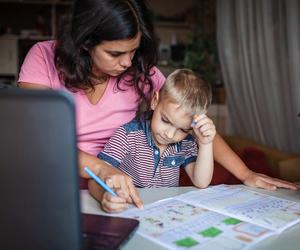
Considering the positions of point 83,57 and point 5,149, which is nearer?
point 5,149

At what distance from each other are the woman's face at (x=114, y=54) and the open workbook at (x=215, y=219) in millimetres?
425

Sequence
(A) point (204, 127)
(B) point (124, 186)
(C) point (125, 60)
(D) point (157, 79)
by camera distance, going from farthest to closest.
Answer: (D) point (157, 79) < (C) point (125, 60) < (A) point (204, 127) < (B) point (124, 186)

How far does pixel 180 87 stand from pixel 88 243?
0.60 m

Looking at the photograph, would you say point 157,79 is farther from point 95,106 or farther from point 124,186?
point 124,186

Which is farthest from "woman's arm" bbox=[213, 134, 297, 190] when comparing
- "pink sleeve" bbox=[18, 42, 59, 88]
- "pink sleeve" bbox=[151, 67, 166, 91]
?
"pink sleeve" bbox=[18, 42, 59, 88]

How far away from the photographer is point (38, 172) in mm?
426

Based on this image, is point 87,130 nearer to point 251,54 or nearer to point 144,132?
point 144,132

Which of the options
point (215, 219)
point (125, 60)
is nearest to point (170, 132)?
point (125, 60)

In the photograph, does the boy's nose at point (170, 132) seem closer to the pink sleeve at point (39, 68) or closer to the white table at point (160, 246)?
the white table at point (160, 246)

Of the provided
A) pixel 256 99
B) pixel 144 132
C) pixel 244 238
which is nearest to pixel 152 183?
pixel 144 132

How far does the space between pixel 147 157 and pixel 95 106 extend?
26 cm

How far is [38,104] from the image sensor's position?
15.9 inches

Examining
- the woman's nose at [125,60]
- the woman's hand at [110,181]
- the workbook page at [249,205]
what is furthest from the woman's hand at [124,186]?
the woman's nose at [125,60]

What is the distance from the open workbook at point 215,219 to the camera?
0.69 meters
